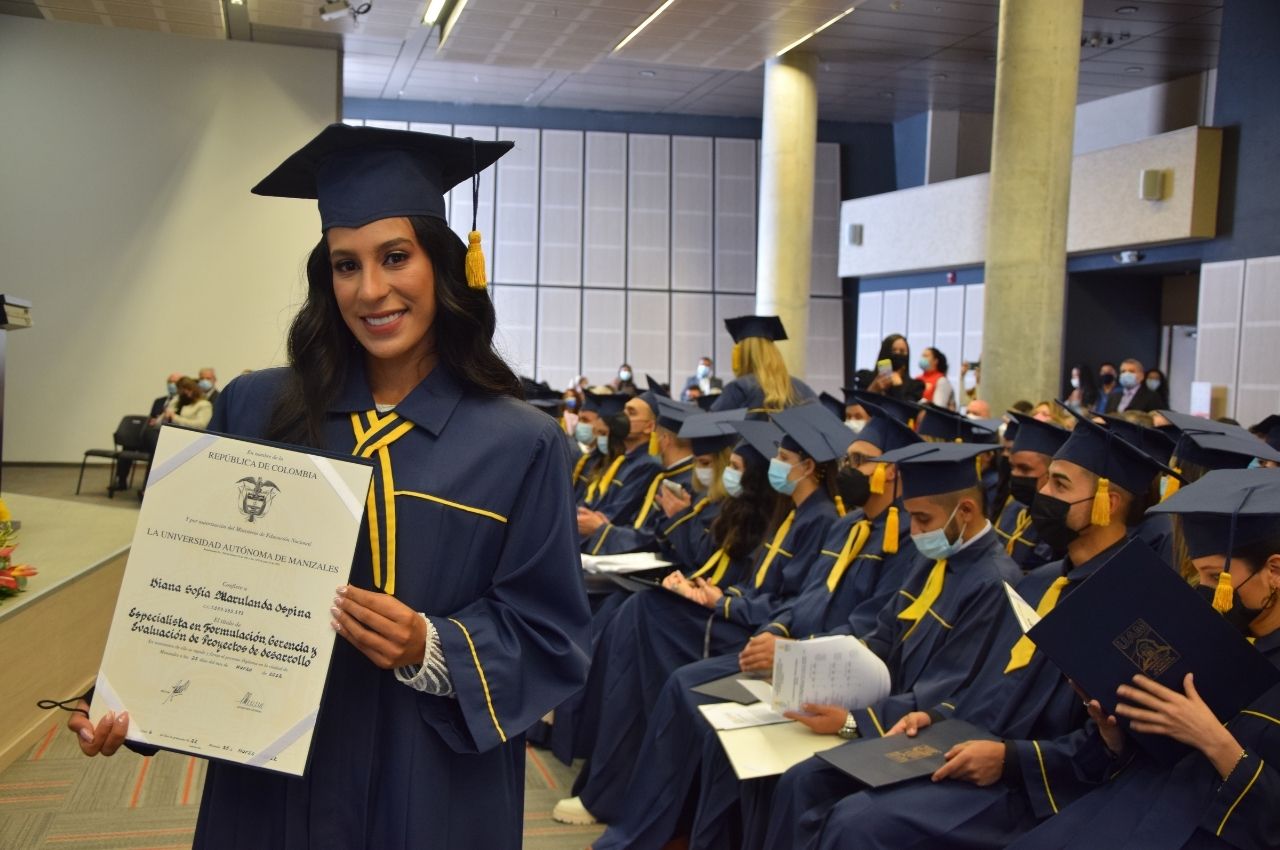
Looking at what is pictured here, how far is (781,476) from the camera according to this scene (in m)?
4.81

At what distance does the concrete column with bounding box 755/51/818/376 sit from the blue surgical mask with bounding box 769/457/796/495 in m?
12.1

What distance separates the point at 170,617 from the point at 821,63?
17936 millimetres

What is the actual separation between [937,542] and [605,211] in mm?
18965

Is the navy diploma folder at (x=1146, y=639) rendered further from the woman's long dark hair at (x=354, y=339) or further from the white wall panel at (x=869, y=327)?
the white wall panel at (x=869, y=327)

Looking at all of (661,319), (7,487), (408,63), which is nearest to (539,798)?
(7,487)

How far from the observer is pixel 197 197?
48.0 feet

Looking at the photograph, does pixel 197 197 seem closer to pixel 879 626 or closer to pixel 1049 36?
pixel 1049 36

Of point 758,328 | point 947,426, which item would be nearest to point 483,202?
point 758,328

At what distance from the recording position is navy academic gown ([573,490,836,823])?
15.5ft

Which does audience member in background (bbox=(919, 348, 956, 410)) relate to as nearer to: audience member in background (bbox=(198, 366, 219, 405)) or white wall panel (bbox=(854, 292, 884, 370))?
audience member in background (bbox=(198, 366, 219, 405))

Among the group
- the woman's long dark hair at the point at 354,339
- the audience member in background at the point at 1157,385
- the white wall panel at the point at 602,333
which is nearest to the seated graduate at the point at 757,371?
the woman's long dark hair at the point at 354,339

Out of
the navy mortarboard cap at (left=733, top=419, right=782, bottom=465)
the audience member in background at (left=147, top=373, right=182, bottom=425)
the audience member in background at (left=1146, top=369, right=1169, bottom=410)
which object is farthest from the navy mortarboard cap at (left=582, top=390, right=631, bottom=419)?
the audience member in background at (left=1146, top=369, right=1169, bottom=410)

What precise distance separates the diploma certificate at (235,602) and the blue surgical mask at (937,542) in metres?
2.51

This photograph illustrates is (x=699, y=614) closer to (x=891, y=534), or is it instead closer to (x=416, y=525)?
(x=891, y=534)
